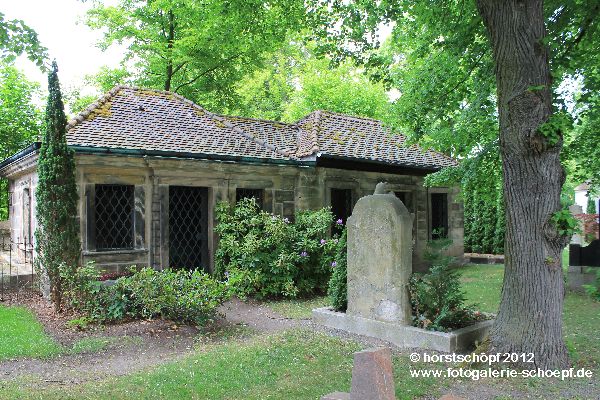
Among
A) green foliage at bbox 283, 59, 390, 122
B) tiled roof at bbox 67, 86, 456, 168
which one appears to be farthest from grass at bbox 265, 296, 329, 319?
green foliage at bbox 283, 59, 390, 122

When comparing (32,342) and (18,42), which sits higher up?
(18,42)

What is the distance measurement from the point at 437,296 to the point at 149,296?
162 inches

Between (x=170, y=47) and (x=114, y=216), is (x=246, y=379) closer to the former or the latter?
(x=114, y=216)

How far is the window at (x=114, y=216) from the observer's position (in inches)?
383

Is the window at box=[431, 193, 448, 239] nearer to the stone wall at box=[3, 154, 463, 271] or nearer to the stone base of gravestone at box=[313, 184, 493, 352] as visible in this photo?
the stone wall at box=[3, 154, 463, 271]

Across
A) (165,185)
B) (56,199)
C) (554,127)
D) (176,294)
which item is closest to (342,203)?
(165,185)

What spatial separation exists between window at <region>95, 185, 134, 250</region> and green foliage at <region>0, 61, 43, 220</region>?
8784 mm

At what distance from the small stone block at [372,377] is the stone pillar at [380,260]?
4.12m

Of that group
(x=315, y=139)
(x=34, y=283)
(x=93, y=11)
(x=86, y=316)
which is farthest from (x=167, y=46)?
(x=86, y=316)

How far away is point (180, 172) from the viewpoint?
34.3ft

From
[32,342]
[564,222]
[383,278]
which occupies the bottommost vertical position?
[32,342]

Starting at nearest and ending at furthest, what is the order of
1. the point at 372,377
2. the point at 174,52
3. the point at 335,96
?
the point at 372,377 → the point at 174,52 → the point at 335,96

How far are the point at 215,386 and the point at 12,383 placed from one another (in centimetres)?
210

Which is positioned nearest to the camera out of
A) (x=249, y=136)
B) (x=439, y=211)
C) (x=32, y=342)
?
(x=32, y=342)
